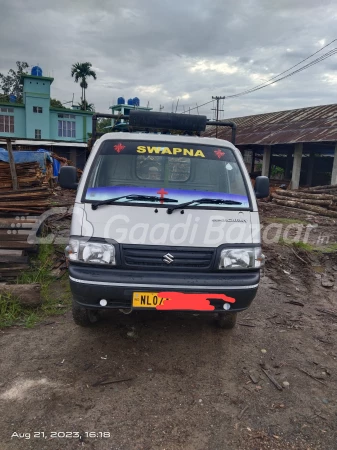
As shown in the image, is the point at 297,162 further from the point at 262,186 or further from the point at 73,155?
the point at 262,186

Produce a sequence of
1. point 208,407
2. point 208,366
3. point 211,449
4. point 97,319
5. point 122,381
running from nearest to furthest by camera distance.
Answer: point 211,449
point 208,407
point 122,381
point 208,366
point 97,319

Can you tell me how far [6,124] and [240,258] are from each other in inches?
1492

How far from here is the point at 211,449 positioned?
2.28m

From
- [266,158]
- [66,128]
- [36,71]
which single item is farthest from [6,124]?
[266,158]

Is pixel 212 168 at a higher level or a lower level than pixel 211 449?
higher

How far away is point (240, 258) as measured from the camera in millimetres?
3158

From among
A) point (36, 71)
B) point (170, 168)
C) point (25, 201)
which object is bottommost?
point (25, 201)

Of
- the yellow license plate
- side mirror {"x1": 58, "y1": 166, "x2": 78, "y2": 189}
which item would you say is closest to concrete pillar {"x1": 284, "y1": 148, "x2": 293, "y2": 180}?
side mirror {"x1": 58, "y1": 166, "x2": 78, "y2": 189}

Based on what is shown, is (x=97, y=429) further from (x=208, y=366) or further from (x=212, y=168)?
(x=212, y=168)

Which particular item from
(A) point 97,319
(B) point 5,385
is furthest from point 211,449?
(A) point 97,319

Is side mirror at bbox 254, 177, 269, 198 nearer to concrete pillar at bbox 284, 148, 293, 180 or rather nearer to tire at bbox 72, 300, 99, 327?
tire at bbox 72, 300, 99, 327

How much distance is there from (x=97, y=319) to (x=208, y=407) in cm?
165

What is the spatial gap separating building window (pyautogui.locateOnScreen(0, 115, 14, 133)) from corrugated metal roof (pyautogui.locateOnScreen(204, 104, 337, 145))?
21.0 m

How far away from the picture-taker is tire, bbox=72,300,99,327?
354 centimetres
